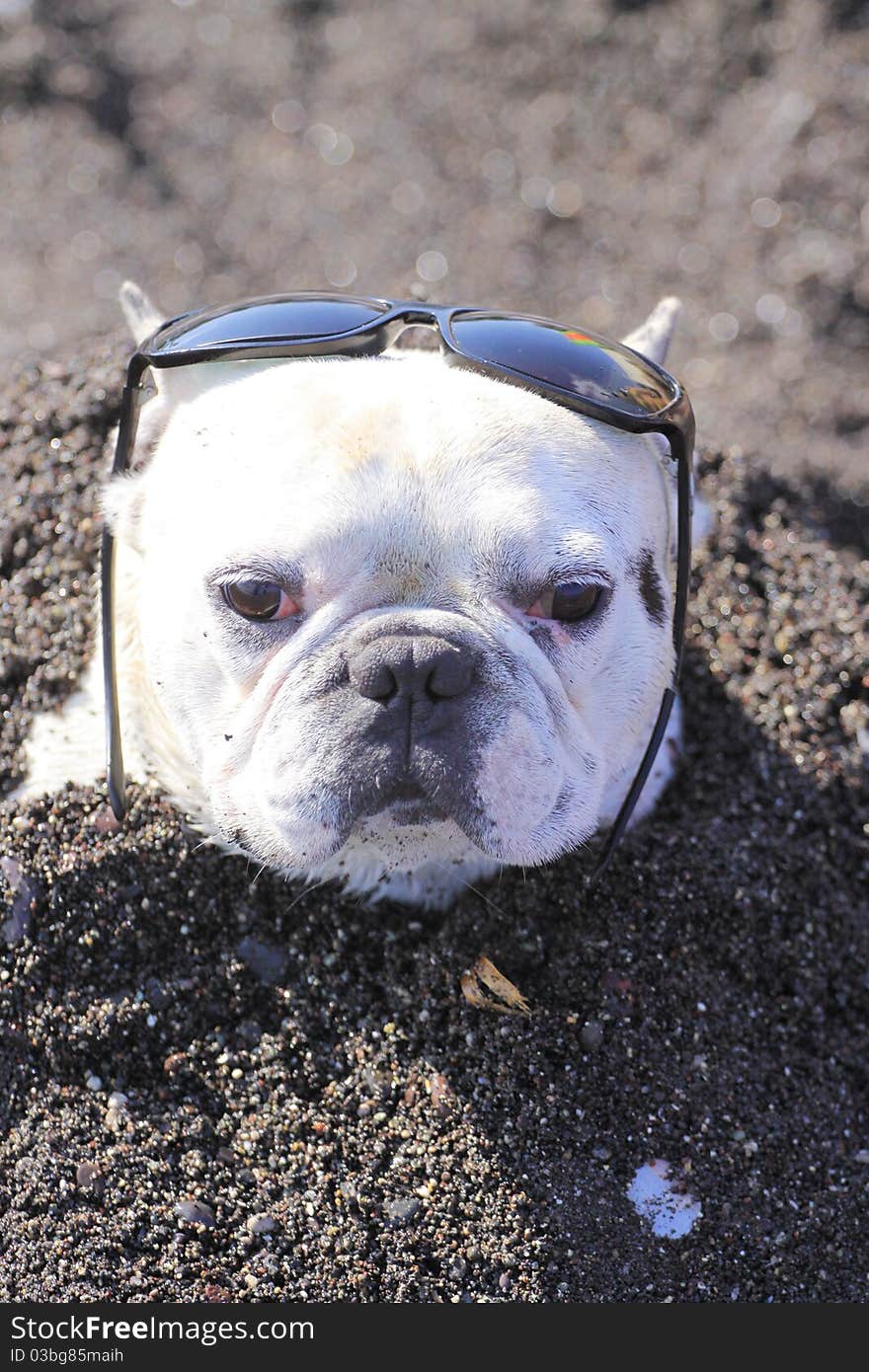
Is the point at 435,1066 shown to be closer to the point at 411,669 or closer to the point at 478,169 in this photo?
the point at 411,669

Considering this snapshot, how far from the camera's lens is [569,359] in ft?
8.88

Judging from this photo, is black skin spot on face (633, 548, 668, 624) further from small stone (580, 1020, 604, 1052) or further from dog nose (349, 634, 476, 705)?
small stone (580, 1020, 604, 1052)

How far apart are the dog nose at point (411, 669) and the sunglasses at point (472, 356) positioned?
724mm

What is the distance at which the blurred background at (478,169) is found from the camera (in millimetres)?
5023

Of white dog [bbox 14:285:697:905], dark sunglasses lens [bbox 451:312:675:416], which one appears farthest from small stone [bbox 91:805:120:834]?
dark sunglasses lens [bbox 451:312:675:416]

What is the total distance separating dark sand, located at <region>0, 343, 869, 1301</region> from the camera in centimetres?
245

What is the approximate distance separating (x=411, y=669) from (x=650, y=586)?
0.76m

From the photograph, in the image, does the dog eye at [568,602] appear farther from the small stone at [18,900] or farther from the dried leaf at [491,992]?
the small stone at [18,900]

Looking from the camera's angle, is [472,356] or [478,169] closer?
[472,356]

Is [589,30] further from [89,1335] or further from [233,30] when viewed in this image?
[89,1335]

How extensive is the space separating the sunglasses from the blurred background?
2.02 meters

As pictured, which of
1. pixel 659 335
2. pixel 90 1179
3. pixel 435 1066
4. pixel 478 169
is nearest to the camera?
pixel 90 1179

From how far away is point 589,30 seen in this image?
5.71 metres

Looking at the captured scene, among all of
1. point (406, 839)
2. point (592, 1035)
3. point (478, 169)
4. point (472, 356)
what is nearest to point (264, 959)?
point (406, 839)
